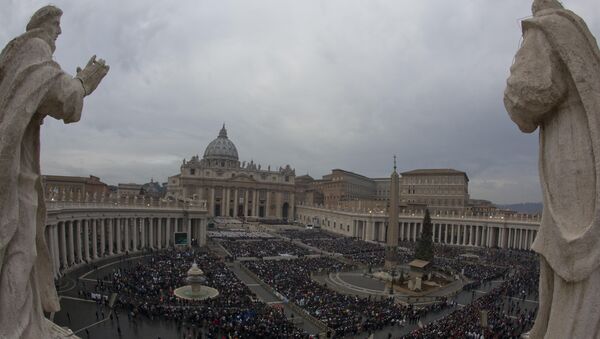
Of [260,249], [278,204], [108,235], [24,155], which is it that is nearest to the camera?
[24,155]

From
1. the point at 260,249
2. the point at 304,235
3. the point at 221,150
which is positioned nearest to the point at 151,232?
the point at 260,249

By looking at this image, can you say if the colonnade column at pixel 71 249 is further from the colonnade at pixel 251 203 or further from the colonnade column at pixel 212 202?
the colonnade column at pixel 212 202

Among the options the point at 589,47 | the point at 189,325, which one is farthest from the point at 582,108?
the point at 189,325

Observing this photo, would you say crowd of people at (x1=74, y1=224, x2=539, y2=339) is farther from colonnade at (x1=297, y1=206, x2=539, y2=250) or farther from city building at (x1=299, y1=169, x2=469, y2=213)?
city building at (x1=299, y1=169, x2=469, y2=213)

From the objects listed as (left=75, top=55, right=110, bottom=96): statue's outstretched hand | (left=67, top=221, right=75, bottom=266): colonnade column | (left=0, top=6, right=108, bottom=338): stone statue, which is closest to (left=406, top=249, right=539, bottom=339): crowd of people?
(left=0, top=6, right=108, bottom=338): stone statue

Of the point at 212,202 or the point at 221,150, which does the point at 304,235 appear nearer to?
the point at 212,202

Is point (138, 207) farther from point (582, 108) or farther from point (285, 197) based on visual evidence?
point (285, 197)
